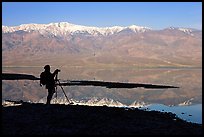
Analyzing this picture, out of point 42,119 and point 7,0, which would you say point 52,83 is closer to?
point 42,119

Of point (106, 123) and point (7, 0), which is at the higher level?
point (7, 0)

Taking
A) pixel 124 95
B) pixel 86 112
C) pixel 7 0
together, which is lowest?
pixel 124 95

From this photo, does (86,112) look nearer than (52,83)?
Yes

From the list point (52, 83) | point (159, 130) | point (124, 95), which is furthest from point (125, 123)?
point (124, 95)


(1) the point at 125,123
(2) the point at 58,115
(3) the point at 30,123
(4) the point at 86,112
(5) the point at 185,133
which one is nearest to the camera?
(5) the point at 185,133

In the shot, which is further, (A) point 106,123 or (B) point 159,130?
(A) point 106,123

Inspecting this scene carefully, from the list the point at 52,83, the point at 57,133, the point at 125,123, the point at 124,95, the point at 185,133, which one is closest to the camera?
the point at 57,133

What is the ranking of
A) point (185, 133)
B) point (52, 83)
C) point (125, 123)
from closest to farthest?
1. point (185, 133)
2. point (125, 123)
3. point (52, 83)

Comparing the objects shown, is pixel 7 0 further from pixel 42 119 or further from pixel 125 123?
pixel 125 123

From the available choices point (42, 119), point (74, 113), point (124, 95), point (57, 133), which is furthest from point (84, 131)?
point (124, 95)
